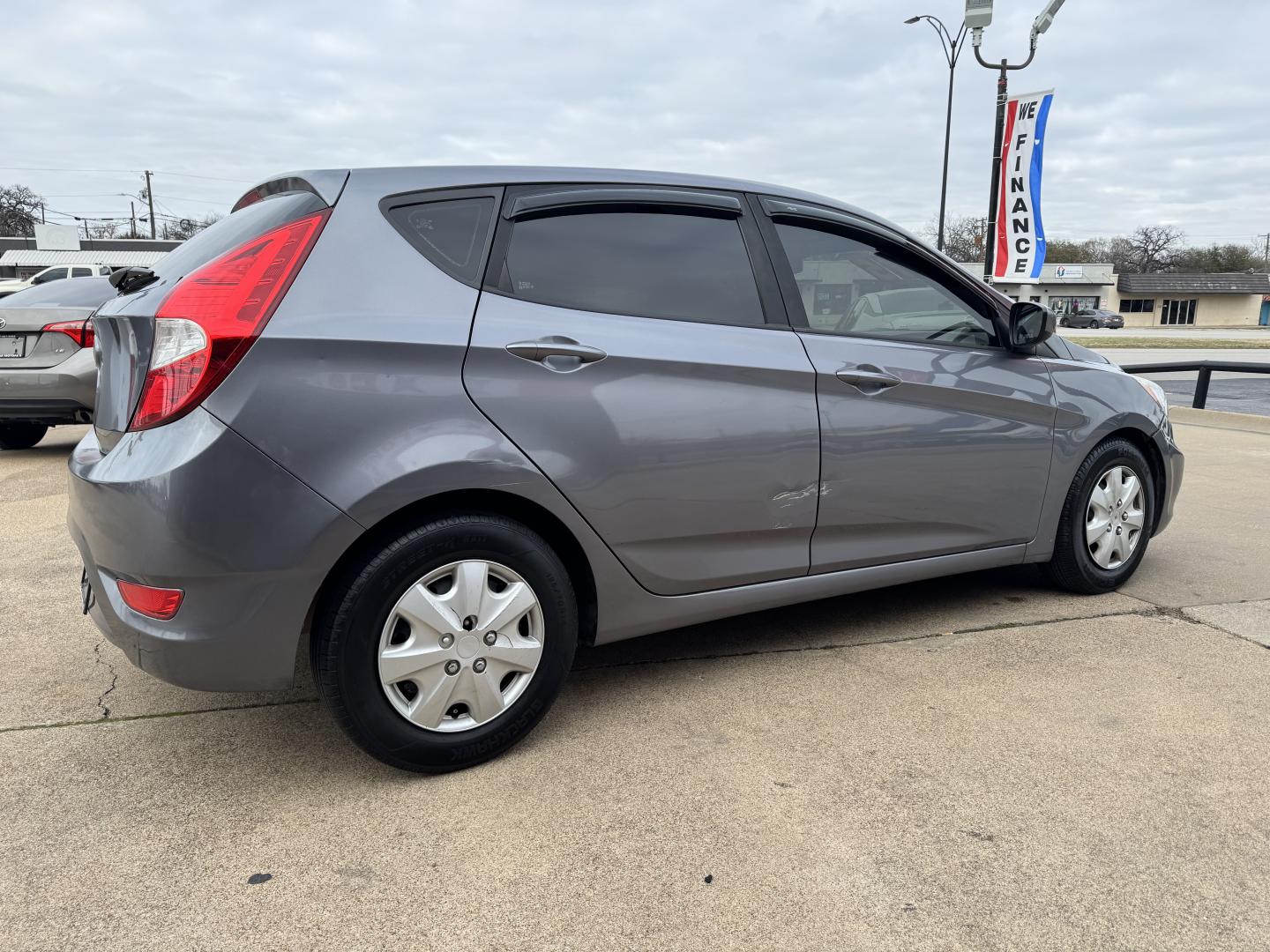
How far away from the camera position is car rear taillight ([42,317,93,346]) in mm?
6922

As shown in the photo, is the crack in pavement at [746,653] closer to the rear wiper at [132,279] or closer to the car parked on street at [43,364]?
the rear wiper at [132,279]

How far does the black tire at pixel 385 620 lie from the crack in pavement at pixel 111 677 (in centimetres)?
103

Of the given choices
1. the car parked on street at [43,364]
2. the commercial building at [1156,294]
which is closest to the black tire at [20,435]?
the car parked on street at [43,364]

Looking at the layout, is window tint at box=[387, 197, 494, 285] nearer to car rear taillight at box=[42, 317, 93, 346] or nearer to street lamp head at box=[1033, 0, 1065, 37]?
car rear taillight at box=[42, 317, 93, 346]

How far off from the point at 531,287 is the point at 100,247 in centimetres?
6781

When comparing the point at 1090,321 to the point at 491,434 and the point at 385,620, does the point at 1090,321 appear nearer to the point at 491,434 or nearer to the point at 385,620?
the point at 491,434

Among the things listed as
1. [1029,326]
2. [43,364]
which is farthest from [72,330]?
[1029,326]

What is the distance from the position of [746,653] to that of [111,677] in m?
2.16

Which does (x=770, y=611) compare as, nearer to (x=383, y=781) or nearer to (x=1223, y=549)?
(x=383, y=781)

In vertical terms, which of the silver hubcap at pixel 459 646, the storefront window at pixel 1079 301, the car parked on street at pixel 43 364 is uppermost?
the storefront window at pixel 1079 301

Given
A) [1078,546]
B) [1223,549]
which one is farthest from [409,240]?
[1223,549]

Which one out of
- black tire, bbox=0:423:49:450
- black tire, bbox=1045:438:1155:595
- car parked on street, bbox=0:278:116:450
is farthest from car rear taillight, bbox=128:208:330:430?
black tire, bbox=0:423:49:450

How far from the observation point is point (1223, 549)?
16.0 ft

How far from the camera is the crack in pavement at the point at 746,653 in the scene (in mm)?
2873
